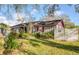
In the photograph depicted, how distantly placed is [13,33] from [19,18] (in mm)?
158

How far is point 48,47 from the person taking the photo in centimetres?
188

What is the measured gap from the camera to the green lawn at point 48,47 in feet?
6.13

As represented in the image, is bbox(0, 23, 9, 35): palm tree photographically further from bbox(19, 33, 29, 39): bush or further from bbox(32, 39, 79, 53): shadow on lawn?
bbox(32, 39, 79, 53): shadow on lawn

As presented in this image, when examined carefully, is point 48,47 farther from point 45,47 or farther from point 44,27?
point 44,27

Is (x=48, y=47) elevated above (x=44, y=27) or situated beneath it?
situated beneath

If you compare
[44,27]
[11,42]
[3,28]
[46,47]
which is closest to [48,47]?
[46,47]

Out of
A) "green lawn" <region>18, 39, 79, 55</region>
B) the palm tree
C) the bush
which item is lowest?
"green lawn" <region>18, 39, 79, 55</region>

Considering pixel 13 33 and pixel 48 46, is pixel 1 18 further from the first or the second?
pixel 48 46

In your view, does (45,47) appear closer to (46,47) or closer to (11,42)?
(46,47)

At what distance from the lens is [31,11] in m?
1.89

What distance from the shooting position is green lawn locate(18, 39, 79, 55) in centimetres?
187

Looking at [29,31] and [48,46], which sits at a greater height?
[29,31]

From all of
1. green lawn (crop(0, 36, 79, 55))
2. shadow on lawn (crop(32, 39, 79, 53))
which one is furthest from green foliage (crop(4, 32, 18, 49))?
shadow on lawn (crop(32, 39, 79, 53))
